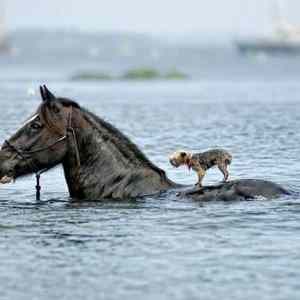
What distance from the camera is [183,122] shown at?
4719 cm

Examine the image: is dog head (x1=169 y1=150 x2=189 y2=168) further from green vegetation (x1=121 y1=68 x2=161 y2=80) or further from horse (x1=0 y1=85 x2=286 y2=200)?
green vegetation (x1=121 y1=68 x2=161 y2=80)

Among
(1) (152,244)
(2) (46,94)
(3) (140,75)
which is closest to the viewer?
(1) (152,244)

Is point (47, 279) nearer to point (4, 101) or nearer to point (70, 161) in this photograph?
point (70, 161)

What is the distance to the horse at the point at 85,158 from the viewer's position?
20.4m

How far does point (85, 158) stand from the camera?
20.7 meters

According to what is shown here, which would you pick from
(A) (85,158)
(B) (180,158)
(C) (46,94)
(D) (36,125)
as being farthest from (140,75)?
(C) (46,94)

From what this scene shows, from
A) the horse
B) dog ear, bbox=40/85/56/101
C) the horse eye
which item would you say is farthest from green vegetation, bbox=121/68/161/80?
dog ear, bbox=40/85/56/101

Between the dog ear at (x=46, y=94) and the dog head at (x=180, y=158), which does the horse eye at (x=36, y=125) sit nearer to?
the dog ear at (x=46, y=94)

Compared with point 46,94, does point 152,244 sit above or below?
below

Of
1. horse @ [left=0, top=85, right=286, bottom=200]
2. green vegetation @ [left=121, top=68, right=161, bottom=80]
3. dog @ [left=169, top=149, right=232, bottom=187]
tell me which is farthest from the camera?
green vegetation @ [left=121, top=68, right=161, bottom=80]

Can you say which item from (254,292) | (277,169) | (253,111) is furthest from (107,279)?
(253,111)

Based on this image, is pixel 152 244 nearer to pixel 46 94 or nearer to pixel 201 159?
pixel 46 94

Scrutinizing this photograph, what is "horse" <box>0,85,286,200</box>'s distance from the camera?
2039 cm

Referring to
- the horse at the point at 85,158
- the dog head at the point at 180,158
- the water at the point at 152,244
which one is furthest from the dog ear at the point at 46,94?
the dog head at the point at 180,158
